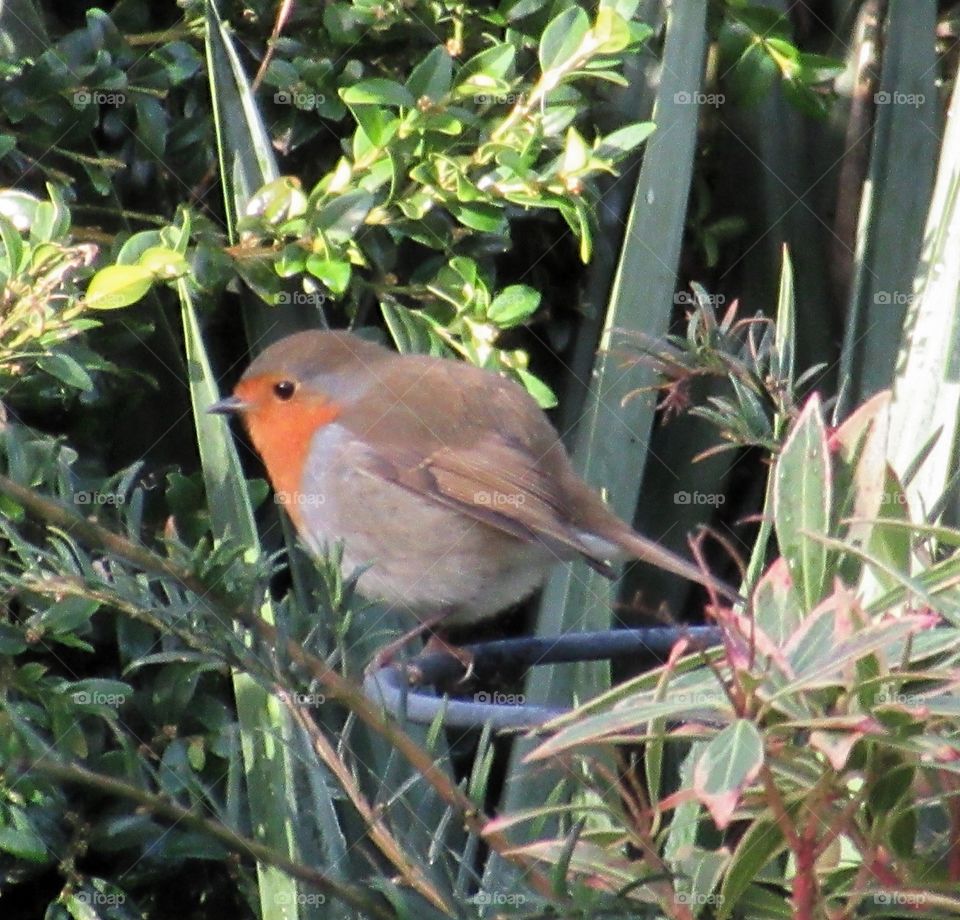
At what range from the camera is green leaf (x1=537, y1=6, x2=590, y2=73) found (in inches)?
88.8

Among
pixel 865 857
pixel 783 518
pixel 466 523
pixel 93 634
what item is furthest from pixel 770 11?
pixel 865 857

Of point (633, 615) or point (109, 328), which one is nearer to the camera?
point (109, 328)

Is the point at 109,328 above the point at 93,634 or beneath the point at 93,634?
above

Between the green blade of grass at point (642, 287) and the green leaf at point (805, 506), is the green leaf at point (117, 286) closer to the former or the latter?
the green blade of grass at point (642, 287)

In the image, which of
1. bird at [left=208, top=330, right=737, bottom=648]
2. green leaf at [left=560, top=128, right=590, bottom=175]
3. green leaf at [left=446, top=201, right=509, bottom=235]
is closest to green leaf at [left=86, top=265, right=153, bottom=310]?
bird at [left=208, top=330, right=737, bottom=648]

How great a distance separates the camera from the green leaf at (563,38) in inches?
88.8

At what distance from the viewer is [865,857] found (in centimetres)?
95

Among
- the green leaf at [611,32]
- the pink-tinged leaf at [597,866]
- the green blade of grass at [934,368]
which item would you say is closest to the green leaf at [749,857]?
the pink-tinged leaf at [597,866]

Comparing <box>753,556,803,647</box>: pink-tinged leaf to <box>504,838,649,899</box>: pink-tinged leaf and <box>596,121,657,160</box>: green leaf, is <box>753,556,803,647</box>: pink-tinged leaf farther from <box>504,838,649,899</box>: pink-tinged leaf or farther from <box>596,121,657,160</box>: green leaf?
<box>596,121,657,160</box>: green leaf

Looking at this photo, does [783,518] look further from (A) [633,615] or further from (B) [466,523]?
(A) [633,615]

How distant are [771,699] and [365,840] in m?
0.94

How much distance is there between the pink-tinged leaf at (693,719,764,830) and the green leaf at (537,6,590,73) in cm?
165

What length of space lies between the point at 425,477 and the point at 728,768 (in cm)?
→ 173

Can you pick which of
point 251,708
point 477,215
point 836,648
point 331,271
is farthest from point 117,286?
point 836,648
